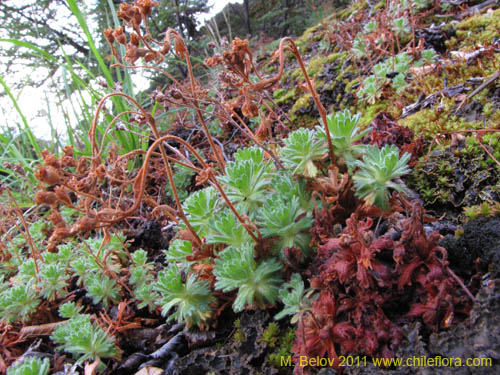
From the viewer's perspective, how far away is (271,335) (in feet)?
4.34

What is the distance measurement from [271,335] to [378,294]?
0.50m

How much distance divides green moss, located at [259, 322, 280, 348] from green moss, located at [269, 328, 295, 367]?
0.02 meters

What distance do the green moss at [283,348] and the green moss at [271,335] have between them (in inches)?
0.9

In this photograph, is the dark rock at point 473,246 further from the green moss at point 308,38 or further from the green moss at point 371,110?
the green moss at point 308,38

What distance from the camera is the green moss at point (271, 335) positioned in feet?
4.30

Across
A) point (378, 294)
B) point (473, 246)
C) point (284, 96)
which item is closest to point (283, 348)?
point (378, 294)

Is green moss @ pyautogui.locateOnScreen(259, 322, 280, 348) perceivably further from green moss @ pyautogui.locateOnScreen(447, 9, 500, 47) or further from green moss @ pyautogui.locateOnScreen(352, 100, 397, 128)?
green moss @ pyautogui.locateOnScreen(447, 9, 500, 47)

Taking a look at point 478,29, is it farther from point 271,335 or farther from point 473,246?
point 271,335

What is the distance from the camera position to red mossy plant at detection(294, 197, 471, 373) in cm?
100

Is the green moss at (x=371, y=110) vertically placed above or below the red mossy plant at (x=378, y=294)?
above

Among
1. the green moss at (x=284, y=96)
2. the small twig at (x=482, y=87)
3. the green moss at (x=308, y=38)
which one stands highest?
the green moss at (x=308, y=38)

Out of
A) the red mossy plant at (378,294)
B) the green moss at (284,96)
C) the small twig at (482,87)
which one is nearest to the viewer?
the red mossy plant at (378,294)

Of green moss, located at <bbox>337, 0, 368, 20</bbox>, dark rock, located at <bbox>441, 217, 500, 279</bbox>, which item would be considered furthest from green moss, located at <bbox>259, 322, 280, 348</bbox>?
green moss, located at <bbox>337, 0, 368, 20</bbox>

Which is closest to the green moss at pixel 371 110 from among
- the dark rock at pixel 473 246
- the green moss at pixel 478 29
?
the green moss at pixel 478 29
